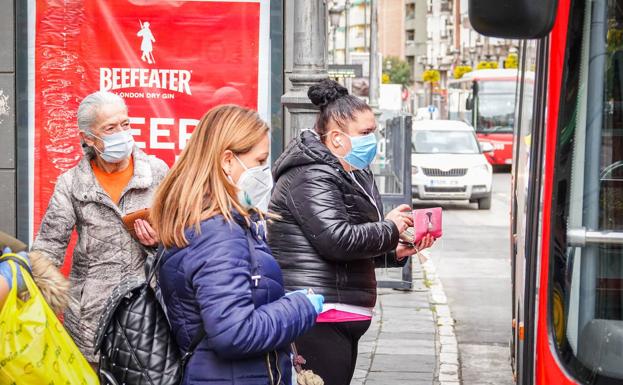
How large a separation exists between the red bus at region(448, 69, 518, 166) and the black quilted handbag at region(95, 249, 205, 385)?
31.1 meters

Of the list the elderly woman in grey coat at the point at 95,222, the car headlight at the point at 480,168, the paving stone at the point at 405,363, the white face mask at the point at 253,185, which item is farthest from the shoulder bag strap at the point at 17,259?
the car headlight at the point at 480,168

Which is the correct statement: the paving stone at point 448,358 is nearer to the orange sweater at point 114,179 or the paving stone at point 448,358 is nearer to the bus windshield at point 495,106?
the orange sweater at point 114,179

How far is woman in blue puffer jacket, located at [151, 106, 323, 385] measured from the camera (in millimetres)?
3084

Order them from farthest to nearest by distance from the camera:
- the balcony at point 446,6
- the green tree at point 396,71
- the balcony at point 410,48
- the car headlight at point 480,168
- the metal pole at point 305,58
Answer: the balcony at point 410,48, the green tree at point 396,71, the balcony at point 446,6, the car headlight at point 480,168, the metal pole at point 305,58

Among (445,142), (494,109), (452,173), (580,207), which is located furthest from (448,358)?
(494,109)

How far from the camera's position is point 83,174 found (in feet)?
15.2

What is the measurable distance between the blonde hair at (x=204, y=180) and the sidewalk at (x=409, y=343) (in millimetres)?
4308

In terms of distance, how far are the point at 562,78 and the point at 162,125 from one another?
3.48 meters

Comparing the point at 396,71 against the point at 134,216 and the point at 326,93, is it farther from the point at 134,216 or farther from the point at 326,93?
the point at 134,216

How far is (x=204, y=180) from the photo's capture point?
3.23 metres

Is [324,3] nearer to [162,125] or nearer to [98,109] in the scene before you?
[162,125]

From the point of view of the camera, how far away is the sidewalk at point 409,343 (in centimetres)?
758

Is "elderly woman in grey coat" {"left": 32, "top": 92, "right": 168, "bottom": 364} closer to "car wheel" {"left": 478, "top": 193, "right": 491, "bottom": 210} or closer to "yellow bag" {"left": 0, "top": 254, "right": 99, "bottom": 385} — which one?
"yellow bag" {"left": 0, "top": 254, "right": 99, "bottom": 385}

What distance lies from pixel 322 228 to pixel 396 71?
113m
